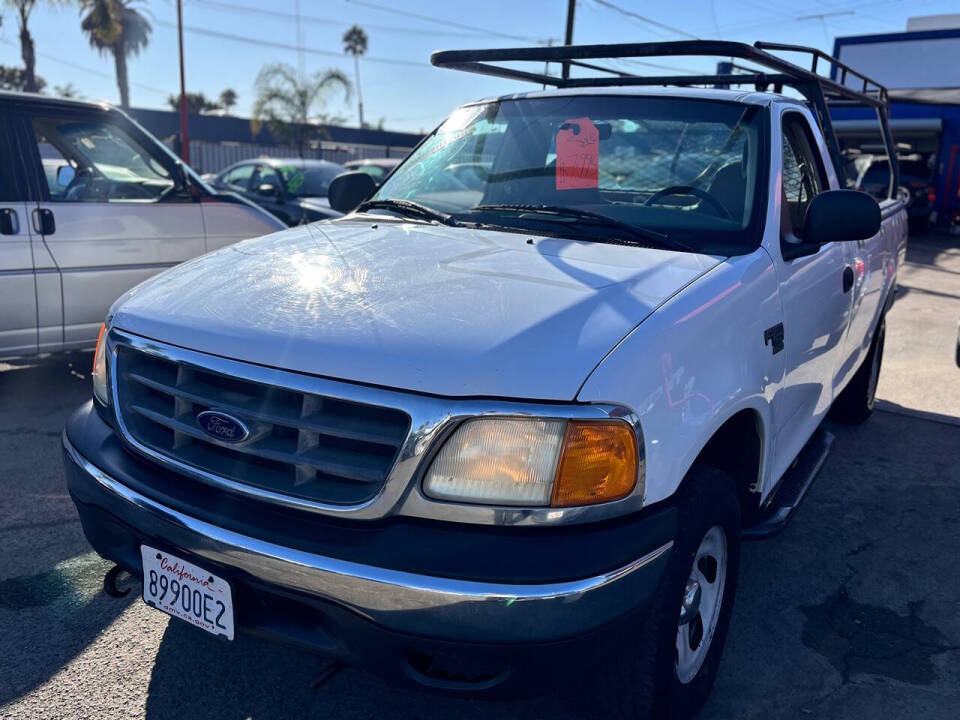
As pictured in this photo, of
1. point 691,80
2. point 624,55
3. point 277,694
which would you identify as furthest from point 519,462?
point 691,80

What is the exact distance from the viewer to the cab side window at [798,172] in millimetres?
3174

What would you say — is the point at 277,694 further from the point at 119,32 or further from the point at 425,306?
the point at 119,32

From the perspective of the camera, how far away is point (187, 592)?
2170 mm

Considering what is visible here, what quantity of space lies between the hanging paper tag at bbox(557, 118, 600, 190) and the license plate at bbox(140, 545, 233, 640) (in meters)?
1.84

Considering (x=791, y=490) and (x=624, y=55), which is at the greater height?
(x=624, y=55)

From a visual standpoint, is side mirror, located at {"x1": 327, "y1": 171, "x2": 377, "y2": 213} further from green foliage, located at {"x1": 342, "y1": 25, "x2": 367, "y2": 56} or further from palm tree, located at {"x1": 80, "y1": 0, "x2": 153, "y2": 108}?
green foliage, located at {"x1": 342, "y1": 25, "x2": 367, "y2": 56}

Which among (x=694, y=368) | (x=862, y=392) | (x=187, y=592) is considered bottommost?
(x=862, y=392)

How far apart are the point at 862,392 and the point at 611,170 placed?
2.87 meters

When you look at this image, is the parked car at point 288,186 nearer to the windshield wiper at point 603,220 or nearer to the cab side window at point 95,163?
the cab side window at point 95,163

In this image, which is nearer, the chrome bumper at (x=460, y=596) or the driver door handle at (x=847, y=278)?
the chrome bumper at (x=460, y=596)

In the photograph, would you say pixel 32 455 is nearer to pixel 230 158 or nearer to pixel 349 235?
pixel 349 235

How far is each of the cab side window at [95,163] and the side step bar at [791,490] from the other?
4.29 m

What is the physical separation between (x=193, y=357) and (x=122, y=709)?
3.57 ft

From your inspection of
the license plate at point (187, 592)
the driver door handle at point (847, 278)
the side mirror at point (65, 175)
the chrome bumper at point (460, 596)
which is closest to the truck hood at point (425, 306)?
the chrome bumper at point (460, 596)
